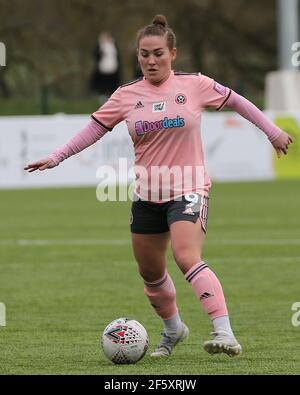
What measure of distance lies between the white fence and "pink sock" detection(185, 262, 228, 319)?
1680cm

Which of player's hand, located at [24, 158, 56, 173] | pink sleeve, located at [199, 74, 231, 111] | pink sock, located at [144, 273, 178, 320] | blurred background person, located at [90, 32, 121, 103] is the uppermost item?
blurred background person, located at [90, 32, 121, 103]

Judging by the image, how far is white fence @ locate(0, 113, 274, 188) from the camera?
83.8 ft

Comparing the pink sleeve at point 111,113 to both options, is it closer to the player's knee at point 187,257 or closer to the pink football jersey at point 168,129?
the pink football jersey at point 168,129

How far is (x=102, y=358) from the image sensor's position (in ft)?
27.8

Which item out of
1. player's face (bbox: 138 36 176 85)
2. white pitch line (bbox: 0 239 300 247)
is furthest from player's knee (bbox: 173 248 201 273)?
white pitch line (bbox: 0 239 300 247)

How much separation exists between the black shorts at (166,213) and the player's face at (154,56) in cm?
78

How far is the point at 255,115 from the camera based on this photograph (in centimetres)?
848

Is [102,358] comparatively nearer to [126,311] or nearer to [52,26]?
[126,311]

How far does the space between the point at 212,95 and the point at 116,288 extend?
4002 millimetres

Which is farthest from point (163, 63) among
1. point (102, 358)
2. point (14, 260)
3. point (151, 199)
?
point (14, 260)

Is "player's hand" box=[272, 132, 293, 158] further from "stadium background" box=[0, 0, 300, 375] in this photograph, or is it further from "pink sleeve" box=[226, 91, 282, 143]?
"stadium background" box=[0, 0, 300, 375]

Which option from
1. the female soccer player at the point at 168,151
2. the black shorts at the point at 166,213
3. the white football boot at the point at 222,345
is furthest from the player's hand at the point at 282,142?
the white football boot at the point at 222,345

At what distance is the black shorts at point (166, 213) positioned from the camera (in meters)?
8.24

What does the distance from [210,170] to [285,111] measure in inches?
99.7
